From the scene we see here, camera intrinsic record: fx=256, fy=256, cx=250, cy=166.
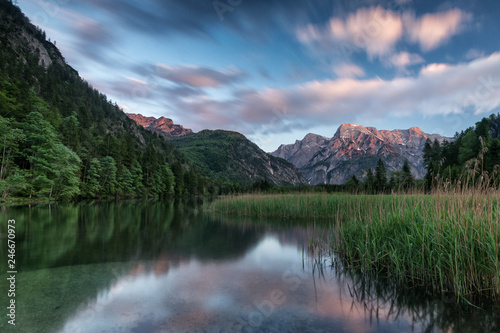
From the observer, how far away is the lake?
4.45m

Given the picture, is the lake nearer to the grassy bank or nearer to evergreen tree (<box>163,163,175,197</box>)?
the grassy bank

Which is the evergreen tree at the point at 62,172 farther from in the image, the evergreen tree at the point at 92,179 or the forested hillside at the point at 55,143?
the evergreen tree at the point at 92,179

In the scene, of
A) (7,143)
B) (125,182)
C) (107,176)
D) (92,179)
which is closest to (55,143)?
(7,143)

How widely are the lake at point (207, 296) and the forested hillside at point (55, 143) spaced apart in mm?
29002

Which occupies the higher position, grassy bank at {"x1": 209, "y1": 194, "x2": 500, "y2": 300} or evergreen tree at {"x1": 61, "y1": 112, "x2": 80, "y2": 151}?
evergreen tree at {"x1": 61, "y1": 112, "x2": 80, "y2": 151}

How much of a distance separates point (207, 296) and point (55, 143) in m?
40.2

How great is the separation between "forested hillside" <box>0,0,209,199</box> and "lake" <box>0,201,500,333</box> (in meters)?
29.0

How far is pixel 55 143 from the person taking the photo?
35.7 m

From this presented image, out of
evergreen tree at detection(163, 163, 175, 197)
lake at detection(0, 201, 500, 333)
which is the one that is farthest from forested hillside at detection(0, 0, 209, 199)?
lake at detection(0, 201, 500, 333)

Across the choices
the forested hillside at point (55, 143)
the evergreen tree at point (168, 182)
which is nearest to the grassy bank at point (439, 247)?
the forested hillside at point (55, 143)

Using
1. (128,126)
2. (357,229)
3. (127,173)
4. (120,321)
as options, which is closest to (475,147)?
(357,229)

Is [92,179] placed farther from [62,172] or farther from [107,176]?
[62,172]

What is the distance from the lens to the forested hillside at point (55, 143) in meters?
32.6

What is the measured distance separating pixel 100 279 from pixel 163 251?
363cm
